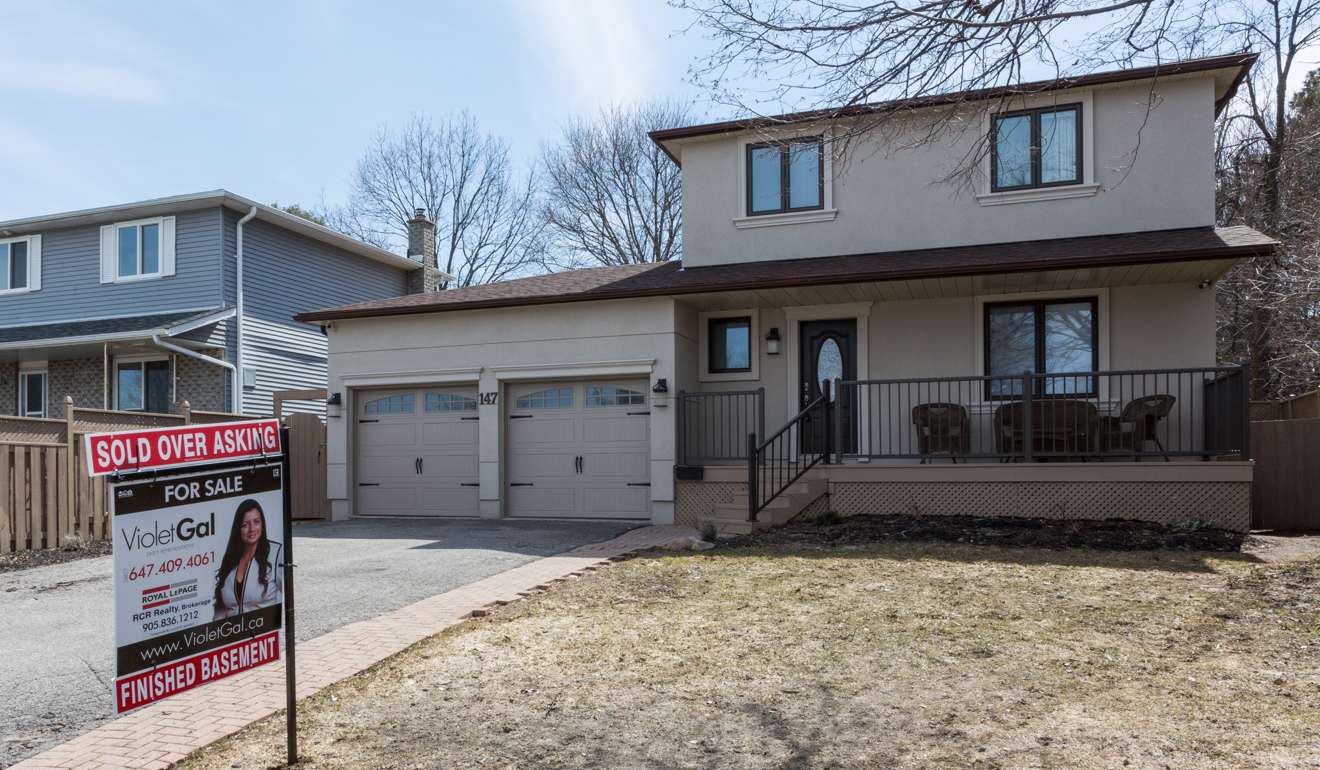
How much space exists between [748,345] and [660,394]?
180cm

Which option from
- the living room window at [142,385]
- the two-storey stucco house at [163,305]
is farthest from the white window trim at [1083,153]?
the living room window at [142,385]

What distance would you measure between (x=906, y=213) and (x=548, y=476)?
6.53 m

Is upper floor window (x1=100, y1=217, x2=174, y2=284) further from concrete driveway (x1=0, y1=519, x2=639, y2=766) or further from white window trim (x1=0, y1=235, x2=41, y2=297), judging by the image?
concrete driveway (x1=0, y1=519, x2=639, y2=766)

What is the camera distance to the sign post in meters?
3.45

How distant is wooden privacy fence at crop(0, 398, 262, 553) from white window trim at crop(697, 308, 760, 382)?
8.09 m

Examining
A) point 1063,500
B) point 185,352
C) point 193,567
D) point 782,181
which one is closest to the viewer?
point 193,567

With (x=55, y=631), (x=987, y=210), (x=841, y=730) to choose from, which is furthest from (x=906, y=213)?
(x=55, y=631)

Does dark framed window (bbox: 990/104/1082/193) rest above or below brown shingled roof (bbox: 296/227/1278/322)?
above

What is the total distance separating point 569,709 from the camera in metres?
4.52

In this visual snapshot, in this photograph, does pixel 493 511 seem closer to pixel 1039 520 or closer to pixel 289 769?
pixel 1039 520

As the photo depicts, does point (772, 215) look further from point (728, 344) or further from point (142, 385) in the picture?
point (142, 385)

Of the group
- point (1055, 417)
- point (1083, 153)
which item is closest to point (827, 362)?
point (1055, 417)

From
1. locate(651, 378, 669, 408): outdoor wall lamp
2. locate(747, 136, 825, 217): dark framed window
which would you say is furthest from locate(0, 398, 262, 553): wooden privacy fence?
locate(747, 136, 825, 217): dark framed window

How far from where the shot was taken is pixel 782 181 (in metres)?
13.7
